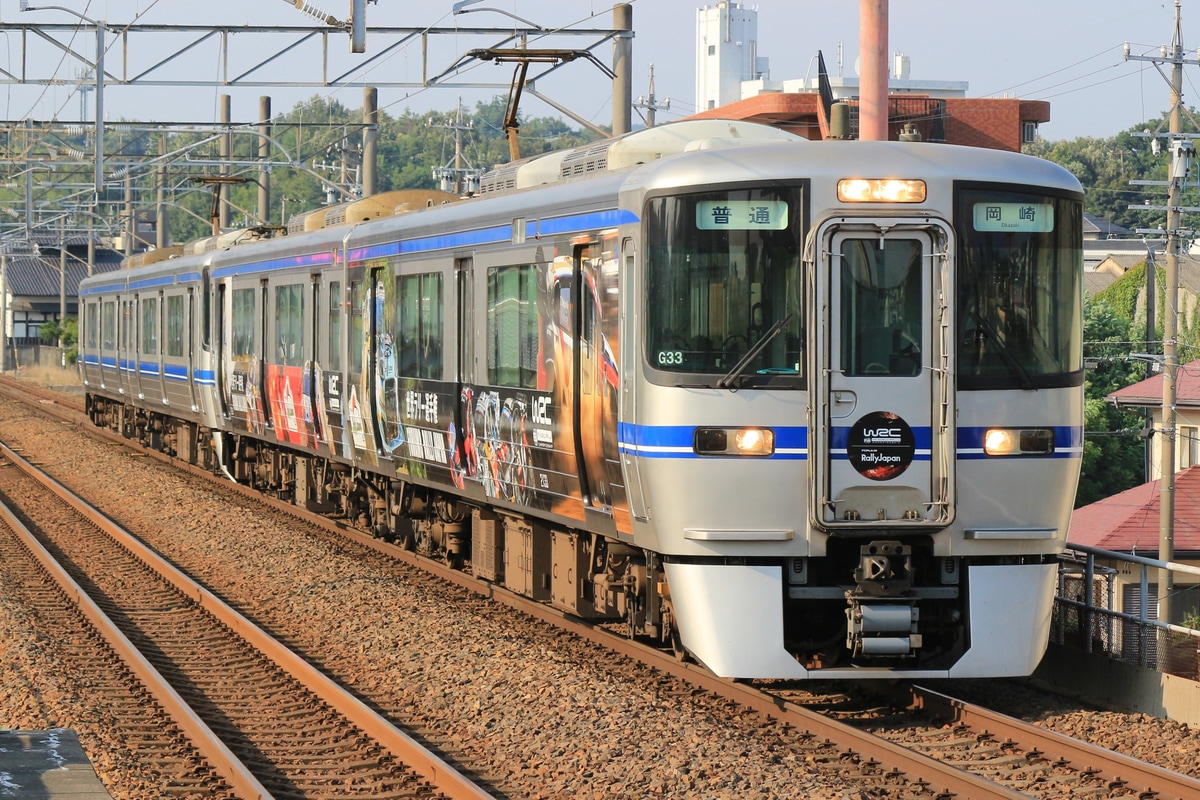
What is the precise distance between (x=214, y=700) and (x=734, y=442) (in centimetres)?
355

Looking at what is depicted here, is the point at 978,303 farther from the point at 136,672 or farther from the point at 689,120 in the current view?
the point at 136,672

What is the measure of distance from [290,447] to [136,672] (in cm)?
810

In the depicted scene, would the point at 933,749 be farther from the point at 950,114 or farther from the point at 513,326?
the point at 950,114

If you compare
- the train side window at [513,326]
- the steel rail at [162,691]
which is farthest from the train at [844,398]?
the steel rail at [162,691]

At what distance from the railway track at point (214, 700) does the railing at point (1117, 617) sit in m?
3.88

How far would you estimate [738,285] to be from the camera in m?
8.48

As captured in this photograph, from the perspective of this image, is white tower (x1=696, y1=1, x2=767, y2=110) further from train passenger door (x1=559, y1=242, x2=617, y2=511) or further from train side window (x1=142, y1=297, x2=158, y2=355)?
train passenger door (x1=559, y1=242, x2=617, y2=511)

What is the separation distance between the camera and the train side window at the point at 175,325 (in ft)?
78.5

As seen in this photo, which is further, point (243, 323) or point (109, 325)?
point (109, 325)

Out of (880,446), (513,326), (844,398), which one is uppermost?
(513,326)

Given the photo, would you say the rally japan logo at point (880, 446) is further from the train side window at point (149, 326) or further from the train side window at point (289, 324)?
the train side window at point (149, 326)

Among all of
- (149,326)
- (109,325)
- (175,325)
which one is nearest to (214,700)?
(175,325)

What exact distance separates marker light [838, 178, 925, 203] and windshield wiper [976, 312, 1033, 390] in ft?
2.28

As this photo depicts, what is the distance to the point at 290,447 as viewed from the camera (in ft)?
60.3
